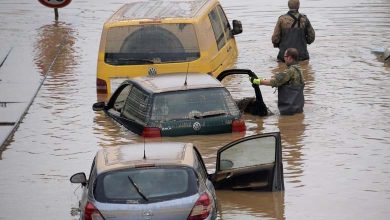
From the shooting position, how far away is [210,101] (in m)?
18.8

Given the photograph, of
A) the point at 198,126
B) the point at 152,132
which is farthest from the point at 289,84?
the point at 152,132

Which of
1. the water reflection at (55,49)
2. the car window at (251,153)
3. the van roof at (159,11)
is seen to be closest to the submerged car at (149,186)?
the car window at (251,153)

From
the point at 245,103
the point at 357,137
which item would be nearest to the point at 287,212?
the point at 357,137

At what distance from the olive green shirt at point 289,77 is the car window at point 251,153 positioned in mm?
4750

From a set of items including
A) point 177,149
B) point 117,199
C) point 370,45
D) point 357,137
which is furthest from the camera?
point 370,45

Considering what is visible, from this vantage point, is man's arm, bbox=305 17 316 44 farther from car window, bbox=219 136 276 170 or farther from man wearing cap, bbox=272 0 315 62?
car window, bbox=219 136 276 170

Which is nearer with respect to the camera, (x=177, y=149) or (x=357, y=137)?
(x=177, y=149)

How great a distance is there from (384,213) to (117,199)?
3.81 meters

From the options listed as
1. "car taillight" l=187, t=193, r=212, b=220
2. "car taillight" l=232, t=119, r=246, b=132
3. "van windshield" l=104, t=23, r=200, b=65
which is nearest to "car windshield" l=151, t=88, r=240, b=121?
"car taillight" l=232, t=119, r=246, b=132

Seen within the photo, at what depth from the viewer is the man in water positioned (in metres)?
21.0

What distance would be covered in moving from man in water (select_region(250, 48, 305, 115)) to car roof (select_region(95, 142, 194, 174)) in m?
6.91

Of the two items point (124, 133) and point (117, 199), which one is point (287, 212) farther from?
point (124, 133)

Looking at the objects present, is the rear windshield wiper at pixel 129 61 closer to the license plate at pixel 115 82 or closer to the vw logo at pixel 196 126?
the license plate at pixel 115 82

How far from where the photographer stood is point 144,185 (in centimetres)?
1312
